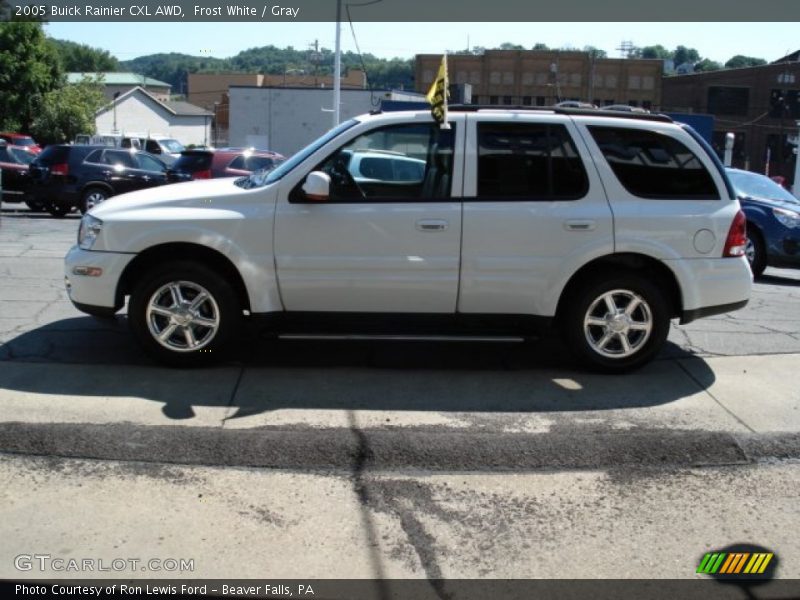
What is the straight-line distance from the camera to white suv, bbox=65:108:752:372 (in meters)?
5.72

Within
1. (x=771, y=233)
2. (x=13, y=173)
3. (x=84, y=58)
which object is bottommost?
(x=771, y=233)

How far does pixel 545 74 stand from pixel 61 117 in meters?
44.8

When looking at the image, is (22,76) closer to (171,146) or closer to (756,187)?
(171,146)

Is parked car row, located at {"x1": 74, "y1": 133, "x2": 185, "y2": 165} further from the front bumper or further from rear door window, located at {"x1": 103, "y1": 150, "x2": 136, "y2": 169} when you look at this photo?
the front bumper

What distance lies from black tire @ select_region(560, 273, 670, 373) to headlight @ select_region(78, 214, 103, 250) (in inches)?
132

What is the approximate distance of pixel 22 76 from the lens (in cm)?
5206

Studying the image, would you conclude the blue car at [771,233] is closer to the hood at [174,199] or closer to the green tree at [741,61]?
the hood at [174,199]

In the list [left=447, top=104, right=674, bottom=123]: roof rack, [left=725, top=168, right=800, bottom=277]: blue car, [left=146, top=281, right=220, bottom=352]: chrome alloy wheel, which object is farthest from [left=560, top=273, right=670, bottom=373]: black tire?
[left=725, top=168, right=800, bottom=277]: blue car

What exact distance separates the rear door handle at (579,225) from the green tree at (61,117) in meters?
50.2

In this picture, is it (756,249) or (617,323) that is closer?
(617,323)

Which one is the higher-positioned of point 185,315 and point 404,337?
point 185,315

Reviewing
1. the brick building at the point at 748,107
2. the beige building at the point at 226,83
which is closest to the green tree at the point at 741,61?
the brick building at the point at 748,107

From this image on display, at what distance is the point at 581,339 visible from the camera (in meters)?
5.95

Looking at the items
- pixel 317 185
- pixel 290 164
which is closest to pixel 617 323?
pixel 317 185
